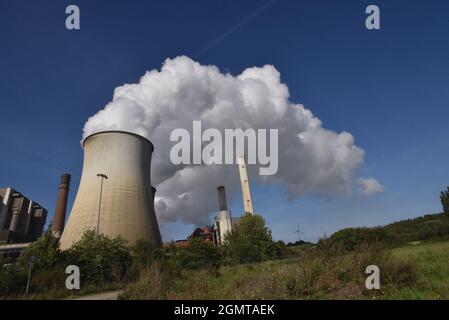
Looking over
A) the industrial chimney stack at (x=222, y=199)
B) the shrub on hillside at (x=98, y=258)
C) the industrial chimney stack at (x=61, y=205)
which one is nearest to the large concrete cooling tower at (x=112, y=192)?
the shrub on hillside at (x=98, y=258)

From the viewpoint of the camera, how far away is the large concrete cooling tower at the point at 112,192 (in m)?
20.8

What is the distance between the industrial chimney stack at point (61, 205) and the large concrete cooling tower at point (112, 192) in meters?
16.3

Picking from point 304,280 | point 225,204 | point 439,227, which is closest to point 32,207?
point 225,204

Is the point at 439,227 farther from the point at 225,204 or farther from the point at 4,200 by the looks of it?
the point at 4,200

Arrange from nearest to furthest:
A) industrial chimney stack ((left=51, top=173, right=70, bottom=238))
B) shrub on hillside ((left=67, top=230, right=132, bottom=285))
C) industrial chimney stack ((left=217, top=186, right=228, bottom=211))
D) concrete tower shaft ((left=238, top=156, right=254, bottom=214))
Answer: shrub on hillside ((left=67, top=230, right=132, bottom=285))
industrial chimney stack ((left=51, top=173, right=70, bottom=238))
concrete tower shaft ((left=238, top=156, right=254, bottom=214))
industrial chimney stack ((left=217, top=186, right=228, bottom=211))

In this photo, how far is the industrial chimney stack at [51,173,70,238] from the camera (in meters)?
35.4

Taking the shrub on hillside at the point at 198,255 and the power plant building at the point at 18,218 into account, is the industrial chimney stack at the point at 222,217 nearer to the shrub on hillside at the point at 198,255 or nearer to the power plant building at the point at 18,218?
the shrub on hillside at the point at 198,255

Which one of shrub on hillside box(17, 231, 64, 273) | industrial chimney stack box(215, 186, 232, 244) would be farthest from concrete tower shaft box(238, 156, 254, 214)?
shrub on hillside box(17, 231, 64, 273)

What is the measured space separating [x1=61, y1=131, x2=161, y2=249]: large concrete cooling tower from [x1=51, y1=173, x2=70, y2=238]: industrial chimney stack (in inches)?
640

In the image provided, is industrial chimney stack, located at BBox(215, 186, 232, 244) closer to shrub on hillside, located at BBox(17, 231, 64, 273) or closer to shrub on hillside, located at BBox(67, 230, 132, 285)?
shrub on hillside, located at BBox(67, 230, 132, 285)

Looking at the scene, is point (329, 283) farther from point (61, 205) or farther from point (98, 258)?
point (61, 205)

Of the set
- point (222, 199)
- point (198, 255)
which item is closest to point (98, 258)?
point (198, 255)

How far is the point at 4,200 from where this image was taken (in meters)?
43.3
